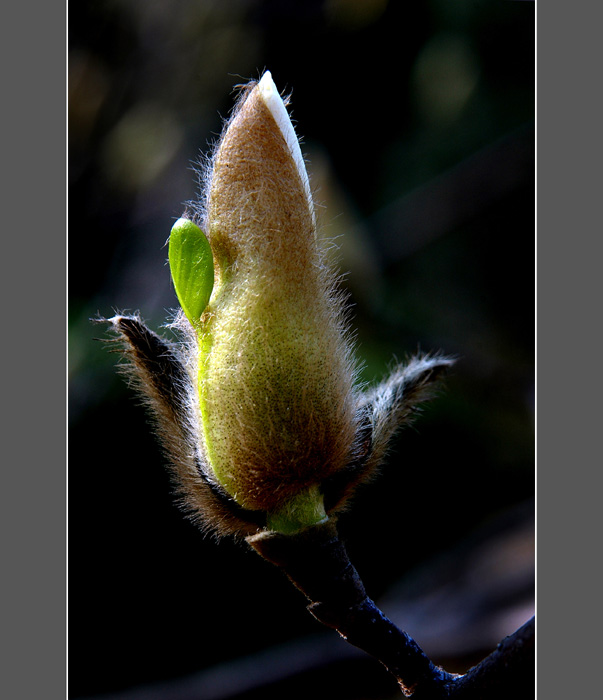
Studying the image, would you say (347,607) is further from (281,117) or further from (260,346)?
(281,117)

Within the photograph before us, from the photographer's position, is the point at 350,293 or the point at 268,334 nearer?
the point at 268,334

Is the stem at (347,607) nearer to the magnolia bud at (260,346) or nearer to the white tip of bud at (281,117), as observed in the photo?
the magnolia bud at (260,346)

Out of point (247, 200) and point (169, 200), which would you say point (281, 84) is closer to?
point (169, 200)

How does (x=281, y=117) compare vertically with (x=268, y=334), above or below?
above

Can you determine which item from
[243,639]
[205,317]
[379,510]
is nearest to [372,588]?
[379,510]

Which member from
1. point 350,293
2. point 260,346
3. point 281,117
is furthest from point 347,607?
point 350,293

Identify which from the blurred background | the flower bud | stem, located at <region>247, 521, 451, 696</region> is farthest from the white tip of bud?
the blurred background

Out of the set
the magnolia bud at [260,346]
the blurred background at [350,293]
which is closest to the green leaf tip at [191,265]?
the magnolia bud at [260,346]
